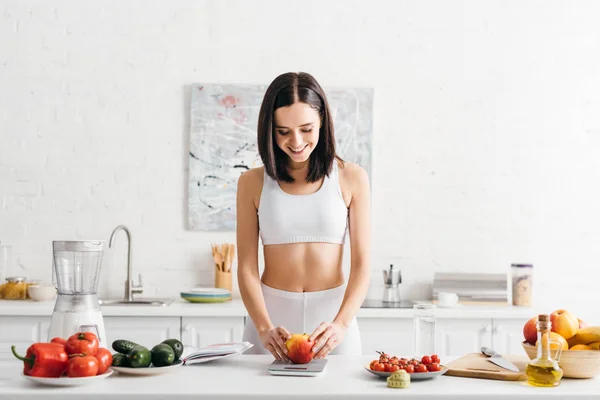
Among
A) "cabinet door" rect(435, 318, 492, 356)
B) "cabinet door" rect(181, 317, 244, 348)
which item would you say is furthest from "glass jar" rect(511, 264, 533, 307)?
"cabinet door" rect(181, 317, 244, 348)

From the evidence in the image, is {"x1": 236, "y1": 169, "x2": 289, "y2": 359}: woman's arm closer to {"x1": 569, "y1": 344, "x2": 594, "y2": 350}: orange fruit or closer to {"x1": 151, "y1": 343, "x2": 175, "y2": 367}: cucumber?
{"x1": 151, "y1": 343, "x2": 175, "y2": 367}: cucumber

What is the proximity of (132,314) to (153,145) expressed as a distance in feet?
3.42

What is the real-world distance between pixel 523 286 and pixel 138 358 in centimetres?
262

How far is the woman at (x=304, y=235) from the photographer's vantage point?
2.55 meters

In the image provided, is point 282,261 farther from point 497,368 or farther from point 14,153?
point 14,153

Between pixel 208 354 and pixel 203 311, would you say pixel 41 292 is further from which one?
pixel 208 354

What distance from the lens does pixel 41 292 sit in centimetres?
373

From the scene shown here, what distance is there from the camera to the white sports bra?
8.57 feet

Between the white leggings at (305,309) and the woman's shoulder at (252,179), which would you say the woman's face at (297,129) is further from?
the white leggings at (305,309)

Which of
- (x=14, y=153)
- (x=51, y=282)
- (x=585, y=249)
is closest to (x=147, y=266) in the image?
(x=51, y=282)

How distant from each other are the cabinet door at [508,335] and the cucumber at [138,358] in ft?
7.46

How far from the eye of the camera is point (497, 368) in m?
2.03

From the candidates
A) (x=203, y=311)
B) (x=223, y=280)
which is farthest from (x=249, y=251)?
(x=223, y=280)

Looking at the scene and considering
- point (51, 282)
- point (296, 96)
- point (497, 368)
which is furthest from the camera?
point (51, 282)
